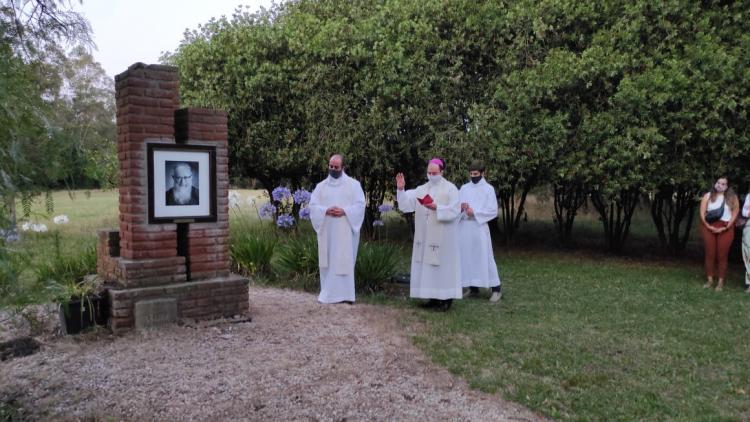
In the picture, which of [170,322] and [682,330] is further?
[682,330]

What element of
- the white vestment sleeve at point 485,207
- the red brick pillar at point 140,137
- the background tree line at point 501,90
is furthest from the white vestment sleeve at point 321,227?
the background tree line at point 501,90

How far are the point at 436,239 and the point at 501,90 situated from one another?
5.29 meters

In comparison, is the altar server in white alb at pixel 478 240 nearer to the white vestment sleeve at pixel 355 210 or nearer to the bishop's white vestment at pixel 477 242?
the bishop's white vestment at pixel 477 242

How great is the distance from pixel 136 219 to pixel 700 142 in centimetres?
984

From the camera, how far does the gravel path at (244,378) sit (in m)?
4.19

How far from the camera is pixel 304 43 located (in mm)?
13047

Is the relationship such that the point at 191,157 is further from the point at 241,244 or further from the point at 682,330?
the point at 682,330

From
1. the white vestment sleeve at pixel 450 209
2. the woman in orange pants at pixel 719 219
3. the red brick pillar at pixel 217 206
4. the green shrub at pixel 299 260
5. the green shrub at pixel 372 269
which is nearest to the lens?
the red brick pillar at pixel 217 206

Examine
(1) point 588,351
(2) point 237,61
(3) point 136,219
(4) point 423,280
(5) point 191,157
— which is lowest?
(1) point 588,351

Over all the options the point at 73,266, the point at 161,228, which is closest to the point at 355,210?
the point at 161,228

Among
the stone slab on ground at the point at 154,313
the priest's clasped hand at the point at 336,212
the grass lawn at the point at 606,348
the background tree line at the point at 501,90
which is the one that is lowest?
the grass lawn at the point at 606,348

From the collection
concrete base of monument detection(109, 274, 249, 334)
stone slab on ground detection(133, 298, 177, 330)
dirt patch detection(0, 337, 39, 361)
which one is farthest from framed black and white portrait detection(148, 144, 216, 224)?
dirt patch detection(0, 337, 39, 361)

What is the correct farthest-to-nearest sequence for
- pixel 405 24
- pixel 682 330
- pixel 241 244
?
pixel 405 24 → pixel 241 244 → pixel 682 330

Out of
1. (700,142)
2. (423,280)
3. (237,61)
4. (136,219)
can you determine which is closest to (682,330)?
(423,280)
